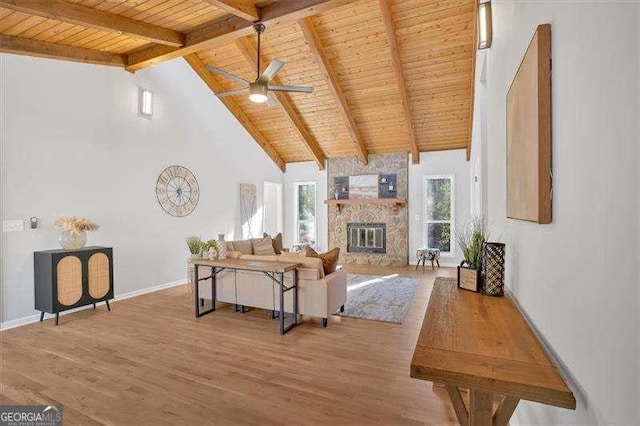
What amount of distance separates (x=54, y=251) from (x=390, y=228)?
22.1 feet

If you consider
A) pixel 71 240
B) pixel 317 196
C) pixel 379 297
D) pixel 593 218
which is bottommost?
pixel 379 297

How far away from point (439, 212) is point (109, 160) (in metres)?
7.04

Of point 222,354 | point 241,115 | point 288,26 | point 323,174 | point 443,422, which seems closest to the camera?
point 443,422

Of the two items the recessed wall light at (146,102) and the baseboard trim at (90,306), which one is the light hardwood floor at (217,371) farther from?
the recessed wall light at (146,102)

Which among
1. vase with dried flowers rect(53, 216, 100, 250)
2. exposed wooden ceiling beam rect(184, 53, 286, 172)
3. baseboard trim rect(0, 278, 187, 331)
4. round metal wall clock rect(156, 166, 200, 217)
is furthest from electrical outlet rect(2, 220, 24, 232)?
exposed wooden ceiling beam rect(184, 53, 286, 172)

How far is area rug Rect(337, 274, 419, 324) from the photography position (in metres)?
4.16

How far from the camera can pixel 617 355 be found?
75 cm

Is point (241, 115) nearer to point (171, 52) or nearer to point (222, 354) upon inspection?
point (171, 52)

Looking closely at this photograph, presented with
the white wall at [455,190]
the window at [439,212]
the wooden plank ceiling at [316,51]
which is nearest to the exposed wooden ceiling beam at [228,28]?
the wooden plank ceiling at [316,51]

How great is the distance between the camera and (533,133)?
4.51ft

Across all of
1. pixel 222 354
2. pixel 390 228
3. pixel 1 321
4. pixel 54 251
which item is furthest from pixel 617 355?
pixel 390 228

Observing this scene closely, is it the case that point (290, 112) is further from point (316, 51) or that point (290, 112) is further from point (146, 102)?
point (146, 102)

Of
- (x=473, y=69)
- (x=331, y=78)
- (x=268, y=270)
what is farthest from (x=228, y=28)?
(x=473, y=69)

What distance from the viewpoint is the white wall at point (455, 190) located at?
302 inches
